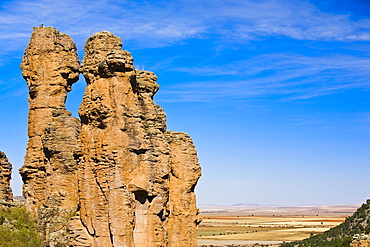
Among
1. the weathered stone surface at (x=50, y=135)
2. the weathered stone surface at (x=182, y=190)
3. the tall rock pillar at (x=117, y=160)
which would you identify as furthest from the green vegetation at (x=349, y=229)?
the tall rock pillar at (x=117, y=160)

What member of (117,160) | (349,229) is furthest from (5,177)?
(349,229)

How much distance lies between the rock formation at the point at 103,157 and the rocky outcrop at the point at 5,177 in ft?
17.4

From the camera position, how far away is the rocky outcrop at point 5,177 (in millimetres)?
35250

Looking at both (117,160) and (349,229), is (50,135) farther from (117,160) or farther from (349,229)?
(349,229)

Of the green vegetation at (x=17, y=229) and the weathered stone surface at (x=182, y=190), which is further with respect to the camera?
the weathered stone surface at (x=182, y=190)

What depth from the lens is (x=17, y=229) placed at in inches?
1106

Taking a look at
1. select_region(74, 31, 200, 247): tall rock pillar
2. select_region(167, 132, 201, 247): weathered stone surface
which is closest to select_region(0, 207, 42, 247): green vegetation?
select_region(74, 31, 200, 247): tall rock pillar

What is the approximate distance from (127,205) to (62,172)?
6452 millimetres

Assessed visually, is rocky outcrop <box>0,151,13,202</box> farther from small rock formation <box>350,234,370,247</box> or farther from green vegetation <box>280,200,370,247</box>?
green vegetation <box>280,200,370,247</box>

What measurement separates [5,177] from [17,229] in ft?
27.5

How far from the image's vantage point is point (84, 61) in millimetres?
26359

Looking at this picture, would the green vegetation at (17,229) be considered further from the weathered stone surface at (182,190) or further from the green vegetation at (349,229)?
the green vegetation at (349,229)

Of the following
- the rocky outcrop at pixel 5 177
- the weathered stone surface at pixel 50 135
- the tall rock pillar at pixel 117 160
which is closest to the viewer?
the tall rock pillar at pixel 117 160

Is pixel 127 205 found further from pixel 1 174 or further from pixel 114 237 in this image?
pixel 1 174
